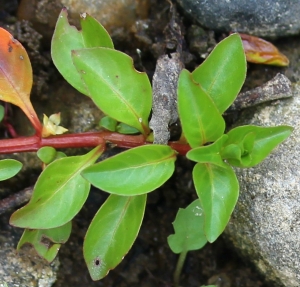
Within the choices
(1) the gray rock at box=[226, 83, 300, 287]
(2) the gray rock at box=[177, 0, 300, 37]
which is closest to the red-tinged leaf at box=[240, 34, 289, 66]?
(2) the gray rock at box=[177, 0, 300, 37]

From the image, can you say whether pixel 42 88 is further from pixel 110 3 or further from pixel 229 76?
pixel 229 76

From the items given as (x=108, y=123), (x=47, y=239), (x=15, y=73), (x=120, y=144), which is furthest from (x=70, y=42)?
(x=47, y=239)

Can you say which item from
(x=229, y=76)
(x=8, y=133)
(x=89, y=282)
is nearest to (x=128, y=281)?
(x=89, y=282)

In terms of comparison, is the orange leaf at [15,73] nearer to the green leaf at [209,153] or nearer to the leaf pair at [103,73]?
the leaf pair at [103,73]

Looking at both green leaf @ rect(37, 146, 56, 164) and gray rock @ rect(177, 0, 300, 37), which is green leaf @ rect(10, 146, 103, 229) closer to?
green leaf @ rect(37, 146, 56, 164)

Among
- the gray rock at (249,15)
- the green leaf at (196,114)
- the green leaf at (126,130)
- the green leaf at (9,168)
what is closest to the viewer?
the green leaf at (196,114)

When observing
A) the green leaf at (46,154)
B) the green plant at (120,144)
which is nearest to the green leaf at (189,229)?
the green plant at (120,144)
